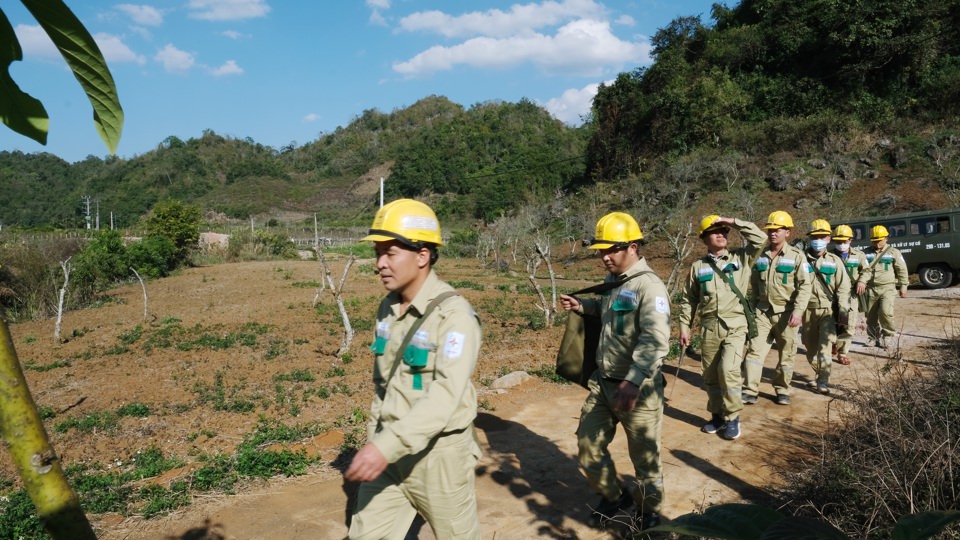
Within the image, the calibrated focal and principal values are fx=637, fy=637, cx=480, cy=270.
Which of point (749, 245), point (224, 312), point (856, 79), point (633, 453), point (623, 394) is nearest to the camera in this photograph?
point (623, 394)

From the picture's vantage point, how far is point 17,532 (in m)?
3.94

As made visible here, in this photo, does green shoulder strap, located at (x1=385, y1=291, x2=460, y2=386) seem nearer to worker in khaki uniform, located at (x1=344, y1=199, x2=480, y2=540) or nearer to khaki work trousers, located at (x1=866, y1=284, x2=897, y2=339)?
worker in khaki uniform, located at (x1=344, y1=199, x2=480, y2=540)

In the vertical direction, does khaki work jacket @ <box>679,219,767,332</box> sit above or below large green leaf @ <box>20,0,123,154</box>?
below

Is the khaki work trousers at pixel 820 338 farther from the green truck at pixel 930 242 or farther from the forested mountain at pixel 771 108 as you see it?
the forested mountain at pixel 771 108

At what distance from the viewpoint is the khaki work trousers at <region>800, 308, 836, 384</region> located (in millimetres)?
7199

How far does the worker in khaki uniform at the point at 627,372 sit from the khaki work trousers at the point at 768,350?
2739 mm

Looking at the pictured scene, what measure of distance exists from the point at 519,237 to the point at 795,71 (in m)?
16.6

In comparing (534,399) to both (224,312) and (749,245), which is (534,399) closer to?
(749,245)

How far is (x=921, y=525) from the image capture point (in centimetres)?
74

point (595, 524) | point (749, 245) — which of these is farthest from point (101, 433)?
point (749, 245)

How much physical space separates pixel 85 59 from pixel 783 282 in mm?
6987

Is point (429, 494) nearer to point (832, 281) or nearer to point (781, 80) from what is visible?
point (832, 281)

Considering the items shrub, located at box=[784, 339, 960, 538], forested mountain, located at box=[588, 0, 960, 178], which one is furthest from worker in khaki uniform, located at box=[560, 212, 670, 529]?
forested mountain, located at box=[588, 0, 960, 178]

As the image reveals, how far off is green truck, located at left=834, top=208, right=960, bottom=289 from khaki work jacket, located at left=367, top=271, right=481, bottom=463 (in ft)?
52.6
